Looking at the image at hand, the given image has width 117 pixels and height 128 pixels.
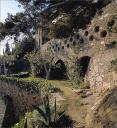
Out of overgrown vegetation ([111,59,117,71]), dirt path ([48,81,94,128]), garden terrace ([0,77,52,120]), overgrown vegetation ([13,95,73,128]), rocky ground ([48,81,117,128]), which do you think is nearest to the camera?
rocky ground ([48,81,117,128])

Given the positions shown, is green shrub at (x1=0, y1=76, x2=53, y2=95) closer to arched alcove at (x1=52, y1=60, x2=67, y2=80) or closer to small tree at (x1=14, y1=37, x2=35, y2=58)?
arched alcove at (x1=52, y1=60, x2=67, y2=80)

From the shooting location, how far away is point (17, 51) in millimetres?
40969

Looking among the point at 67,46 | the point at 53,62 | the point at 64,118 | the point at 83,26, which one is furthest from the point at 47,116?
the point at 53,62

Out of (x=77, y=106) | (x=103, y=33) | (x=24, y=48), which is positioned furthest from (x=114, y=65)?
(x=24, y=48)

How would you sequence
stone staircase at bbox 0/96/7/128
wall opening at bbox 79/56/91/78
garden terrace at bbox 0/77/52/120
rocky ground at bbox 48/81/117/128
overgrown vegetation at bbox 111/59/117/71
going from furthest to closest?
stone staircase at bbox 0/96/7/128, wall opening at bbox 79/56/91/78, garden terrace at bbox 0/77/52/120, overgrown vegetation at bbox 111/59/117/71, rocky ground at bbox 48/81/117/128

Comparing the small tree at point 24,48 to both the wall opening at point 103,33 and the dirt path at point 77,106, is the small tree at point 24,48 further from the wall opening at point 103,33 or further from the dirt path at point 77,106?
the dirt path at point 77,106

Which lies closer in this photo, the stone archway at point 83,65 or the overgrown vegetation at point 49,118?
the overgrown vegetation at point 49,118

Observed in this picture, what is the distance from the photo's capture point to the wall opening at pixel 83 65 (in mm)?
21169

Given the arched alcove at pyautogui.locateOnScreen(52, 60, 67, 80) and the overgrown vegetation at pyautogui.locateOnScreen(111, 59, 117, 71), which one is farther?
the arched alcove at pyautogui.locateOnScreen(52, 60, 67, 80)

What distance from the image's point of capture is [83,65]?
70.8ft

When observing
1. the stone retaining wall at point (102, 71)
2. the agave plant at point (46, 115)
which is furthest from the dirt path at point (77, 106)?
the stone retaining wall at point (102, 71)

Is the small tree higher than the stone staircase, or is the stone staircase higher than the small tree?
the small tree

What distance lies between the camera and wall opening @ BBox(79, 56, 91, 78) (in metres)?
21.2

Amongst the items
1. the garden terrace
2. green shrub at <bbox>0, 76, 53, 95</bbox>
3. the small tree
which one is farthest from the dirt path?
the small tree
